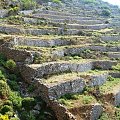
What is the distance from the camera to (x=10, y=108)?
30828 mm

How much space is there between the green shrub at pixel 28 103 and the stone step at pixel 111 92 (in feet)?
23.6

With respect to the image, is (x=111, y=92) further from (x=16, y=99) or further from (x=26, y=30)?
(x=26, y=30)

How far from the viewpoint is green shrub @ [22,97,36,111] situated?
32688 millimetres

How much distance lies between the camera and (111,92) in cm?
3828

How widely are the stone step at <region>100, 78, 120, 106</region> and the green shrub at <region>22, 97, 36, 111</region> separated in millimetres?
7181

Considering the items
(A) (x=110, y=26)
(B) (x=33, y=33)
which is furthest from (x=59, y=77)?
(A) (x=110, y=26)

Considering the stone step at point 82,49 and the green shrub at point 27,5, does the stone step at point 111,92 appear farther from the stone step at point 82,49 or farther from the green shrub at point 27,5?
the green shrub at point 27,5

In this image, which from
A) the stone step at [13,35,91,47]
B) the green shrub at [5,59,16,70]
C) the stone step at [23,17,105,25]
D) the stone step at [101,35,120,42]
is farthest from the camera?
the stone step at [101,35,120,42]

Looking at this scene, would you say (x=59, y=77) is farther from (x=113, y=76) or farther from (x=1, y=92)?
(x=113, y=76)

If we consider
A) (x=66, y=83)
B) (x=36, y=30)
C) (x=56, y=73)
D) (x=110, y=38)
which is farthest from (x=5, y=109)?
(x=110, y=38)

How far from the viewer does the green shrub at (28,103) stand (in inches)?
1287

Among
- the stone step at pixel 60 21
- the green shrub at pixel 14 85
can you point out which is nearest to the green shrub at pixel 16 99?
the green shrub at pixel 14 85

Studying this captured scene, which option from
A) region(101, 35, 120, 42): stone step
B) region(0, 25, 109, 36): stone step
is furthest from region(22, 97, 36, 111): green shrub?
region(101, 35, 120, 42): stone step

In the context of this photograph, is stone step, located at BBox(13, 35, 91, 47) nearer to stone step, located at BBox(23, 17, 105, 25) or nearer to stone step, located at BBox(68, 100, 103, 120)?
stone step, located at BBox(23, 17, 105, 25)
